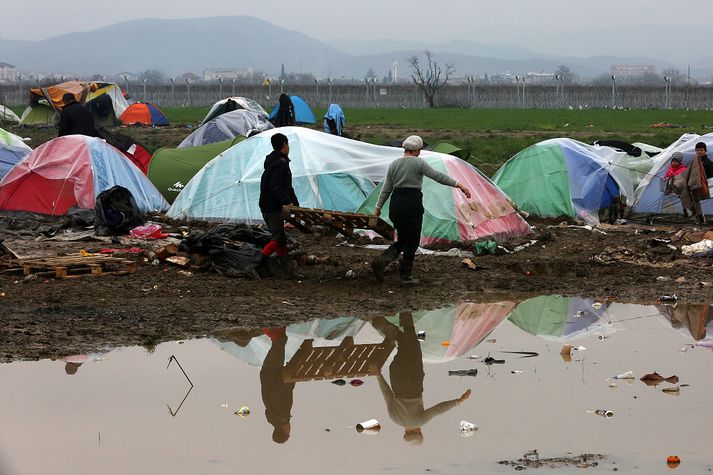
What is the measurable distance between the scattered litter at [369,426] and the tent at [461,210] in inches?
291

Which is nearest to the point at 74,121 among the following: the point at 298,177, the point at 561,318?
the point at 298,177

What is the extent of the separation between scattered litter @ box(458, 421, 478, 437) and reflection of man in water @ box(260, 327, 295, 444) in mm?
1107

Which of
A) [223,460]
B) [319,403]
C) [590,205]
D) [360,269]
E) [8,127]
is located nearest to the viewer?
[223,460]

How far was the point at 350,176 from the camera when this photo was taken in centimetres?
1653

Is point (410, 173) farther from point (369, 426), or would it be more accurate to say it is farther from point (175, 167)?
point (175, 167)

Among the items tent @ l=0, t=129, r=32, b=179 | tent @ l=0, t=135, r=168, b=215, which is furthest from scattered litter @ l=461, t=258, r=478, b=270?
tent @ l=0, t=129, r=32, b=179

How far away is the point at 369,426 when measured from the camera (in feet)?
24.0

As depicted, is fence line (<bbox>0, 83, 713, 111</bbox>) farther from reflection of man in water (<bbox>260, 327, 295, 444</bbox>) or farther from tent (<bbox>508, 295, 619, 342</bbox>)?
reflection of man in water (<bbox>260, 327, 295, 444</bbox>)

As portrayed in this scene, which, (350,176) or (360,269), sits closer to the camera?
(360,269)

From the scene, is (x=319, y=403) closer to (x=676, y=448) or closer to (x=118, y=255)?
(x=676, y=448)

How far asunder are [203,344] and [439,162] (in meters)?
6.50

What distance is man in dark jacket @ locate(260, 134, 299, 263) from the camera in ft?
39.9

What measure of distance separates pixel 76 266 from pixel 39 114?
33394 mm

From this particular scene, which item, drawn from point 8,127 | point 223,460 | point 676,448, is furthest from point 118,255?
point 8,127
